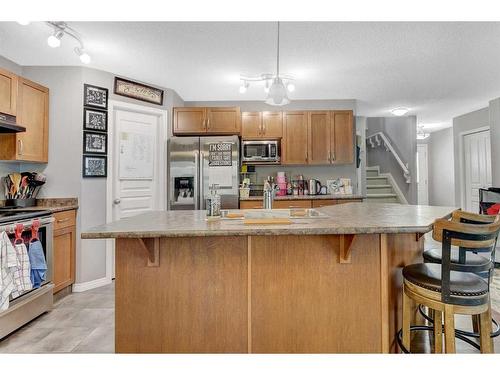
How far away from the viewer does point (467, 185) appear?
19.6 ft

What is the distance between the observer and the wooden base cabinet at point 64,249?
2.87 metres

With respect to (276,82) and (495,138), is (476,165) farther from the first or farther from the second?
(276,82)

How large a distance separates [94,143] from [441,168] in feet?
27.1

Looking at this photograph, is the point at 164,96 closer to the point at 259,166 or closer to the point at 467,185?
the point at 259,166

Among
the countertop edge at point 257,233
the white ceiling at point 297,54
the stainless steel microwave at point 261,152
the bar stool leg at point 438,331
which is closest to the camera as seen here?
the countertop edge at point 257,233

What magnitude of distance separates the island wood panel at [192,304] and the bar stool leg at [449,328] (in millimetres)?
1034

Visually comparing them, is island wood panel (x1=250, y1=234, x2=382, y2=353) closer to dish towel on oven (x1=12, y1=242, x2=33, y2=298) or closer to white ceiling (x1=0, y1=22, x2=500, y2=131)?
dish towel on oven (x1=12, y1=242, x2=33, y2=298)

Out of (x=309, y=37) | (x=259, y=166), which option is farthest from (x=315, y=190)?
(x=309, y=37)

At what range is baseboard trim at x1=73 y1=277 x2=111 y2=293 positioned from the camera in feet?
10.3

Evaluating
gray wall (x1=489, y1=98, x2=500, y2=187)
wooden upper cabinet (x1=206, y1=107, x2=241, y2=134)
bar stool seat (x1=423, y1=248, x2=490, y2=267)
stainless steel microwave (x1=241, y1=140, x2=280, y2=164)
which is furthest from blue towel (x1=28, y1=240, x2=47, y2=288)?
gray wall (x1=489, y1=98, x2=500, y2=187)

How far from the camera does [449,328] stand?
1.44 metres

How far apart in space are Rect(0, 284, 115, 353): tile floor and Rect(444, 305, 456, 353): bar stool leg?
2075 mm

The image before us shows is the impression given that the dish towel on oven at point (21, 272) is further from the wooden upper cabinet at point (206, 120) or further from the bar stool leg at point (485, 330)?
the bar stool leg at point (485, 330)

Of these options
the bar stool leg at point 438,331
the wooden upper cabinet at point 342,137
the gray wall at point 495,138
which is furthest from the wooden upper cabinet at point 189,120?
the gray wall at point 495,138
